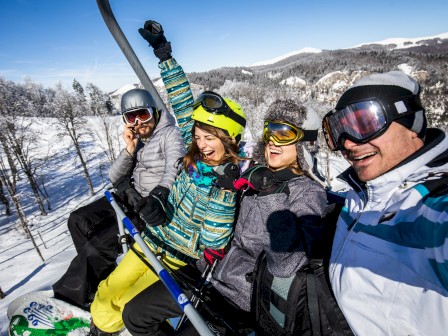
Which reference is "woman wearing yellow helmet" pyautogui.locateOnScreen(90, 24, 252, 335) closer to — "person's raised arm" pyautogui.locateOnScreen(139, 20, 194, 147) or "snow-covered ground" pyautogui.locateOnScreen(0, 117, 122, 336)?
"person's raised arm" pyautogui.locateOnScreen(139, 20, 194, 147)

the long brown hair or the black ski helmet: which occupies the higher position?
the black ski helmet

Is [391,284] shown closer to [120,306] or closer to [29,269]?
[120,306]

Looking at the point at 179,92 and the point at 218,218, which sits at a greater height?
the point at 179,92

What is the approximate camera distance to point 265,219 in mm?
2111

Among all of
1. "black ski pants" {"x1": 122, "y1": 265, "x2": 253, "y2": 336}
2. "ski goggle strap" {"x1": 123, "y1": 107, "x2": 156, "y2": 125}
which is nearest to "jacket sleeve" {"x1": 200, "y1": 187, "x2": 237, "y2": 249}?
"black ski pants" {"x1": 122, "y1": 265, "x2": 253, "y2": 336}

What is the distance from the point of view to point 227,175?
2447mm

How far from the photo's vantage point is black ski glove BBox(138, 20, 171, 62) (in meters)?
3.95

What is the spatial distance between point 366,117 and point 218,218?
1532 millimetres

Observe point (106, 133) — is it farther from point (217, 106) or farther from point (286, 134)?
point (286, 134)

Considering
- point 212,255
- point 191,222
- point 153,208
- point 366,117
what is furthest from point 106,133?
point 366,117

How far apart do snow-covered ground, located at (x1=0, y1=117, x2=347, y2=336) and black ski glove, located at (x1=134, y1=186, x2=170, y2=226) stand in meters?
2.43

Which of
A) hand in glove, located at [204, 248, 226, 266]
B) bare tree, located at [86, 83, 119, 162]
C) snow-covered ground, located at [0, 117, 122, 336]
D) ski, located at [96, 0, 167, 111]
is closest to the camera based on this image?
hand in glove, located at [204, 248, 226, 266]

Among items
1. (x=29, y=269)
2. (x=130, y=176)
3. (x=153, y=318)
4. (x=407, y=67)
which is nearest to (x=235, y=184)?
(x=153, y=318)

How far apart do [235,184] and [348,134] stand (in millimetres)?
1091
